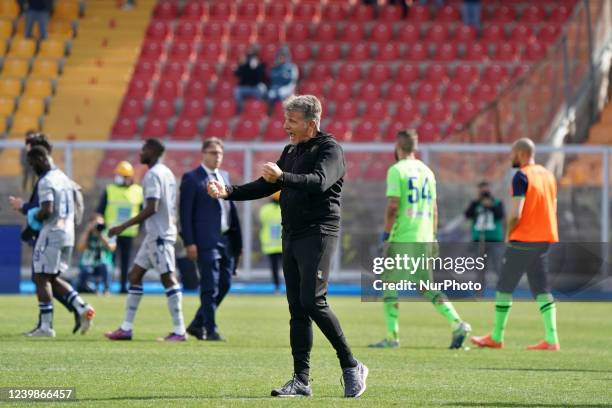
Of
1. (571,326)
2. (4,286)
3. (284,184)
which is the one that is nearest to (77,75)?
(4,286)

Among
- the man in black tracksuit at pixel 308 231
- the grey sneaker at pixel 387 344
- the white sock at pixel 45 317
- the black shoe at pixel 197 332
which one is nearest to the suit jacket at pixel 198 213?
the black shoe at pixel 197 332

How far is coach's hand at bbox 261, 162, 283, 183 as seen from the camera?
895 cm

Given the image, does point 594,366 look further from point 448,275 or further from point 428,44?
point 428,44

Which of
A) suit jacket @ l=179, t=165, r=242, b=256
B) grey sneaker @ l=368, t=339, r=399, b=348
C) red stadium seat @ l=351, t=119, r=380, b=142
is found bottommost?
grey sneaker @ l=368, t=339, r=399, b=348

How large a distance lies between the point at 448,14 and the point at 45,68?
1089cm

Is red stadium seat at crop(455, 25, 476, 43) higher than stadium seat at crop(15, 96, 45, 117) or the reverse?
higher

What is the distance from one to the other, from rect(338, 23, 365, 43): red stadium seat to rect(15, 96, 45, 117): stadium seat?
8146 mm

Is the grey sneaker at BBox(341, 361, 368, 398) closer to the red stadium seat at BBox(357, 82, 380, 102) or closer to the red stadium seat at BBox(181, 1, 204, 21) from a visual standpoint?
the red stadium seat at BBox(357, 82, 380, 102)

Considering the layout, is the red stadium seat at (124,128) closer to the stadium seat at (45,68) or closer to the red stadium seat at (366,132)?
the stadium seat at (45,68)

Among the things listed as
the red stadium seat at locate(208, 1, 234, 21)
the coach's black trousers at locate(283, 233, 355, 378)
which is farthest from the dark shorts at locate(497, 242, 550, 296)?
the red stadium seat at locate(208, 1, 234, 21)

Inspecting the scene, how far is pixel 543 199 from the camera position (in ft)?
47.7

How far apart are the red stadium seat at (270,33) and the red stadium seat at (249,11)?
1.07 metres

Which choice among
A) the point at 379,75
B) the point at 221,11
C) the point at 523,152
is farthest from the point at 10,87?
the point at 523,152

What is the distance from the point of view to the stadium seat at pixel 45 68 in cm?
3575
